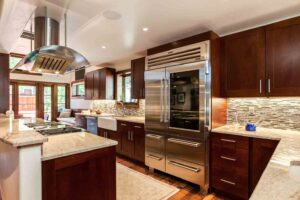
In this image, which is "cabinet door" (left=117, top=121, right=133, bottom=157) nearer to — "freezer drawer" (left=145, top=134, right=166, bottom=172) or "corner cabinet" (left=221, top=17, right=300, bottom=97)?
"freezer drawer" (left=145, top=134, right=166, bottom=172)

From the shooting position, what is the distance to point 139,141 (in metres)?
3.50

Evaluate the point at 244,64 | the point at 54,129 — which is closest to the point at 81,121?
the point at 54,129

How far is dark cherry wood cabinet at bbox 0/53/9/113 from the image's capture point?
351 cm

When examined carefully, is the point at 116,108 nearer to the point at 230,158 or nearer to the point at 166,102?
the point at 166,102

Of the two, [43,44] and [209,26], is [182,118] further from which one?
[43,44]

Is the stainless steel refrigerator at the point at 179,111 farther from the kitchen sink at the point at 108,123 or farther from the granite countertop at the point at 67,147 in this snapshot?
the granite countertop at the point at 67,147

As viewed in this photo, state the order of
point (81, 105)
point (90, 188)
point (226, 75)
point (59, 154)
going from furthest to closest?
1. point (81, 105)
2. point (226, 75)
3. point (90, 188)
4. point (59, 154)

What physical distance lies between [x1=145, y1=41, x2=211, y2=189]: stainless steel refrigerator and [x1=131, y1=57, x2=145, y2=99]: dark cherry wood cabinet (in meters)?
0.50

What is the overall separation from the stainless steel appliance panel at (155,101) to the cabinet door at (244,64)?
100 centimetres

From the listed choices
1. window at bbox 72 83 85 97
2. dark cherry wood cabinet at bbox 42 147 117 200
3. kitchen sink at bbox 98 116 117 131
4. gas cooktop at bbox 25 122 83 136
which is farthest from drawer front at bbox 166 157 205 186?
window at bbox 72 83 85 97

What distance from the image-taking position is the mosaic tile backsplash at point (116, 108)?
4289 millimetres

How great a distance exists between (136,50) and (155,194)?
270 centimetres

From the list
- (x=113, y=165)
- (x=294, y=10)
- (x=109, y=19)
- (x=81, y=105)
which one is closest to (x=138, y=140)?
(x=113, y=165)

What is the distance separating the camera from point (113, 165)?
1767mm
